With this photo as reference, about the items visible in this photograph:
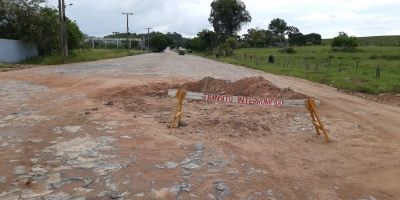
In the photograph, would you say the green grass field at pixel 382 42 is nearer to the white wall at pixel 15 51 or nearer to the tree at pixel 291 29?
the tree at pixel 291 29

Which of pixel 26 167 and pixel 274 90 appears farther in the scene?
pixel 274 90

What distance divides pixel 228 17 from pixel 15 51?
59.3 metres

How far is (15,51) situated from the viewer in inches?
1398

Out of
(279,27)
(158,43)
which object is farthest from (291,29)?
(158,43)

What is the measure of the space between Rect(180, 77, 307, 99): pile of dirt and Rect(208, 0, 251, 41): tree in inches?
2903

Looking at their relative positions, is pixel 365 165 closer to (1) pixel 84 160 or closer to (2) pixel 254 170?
(2) pixel 254 170

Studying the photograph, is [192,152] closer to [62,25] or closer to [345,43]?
[62,25]

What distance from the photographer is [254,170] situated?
6.61 m

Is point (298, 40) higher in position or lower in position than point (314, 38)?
lower

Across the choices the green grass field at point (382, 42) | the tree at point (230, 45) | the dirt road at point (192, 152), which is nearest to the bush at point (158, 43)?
the green grass field at point (382, 42)

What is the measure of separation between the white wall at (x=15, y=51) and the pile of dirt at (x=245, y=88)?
870 inches

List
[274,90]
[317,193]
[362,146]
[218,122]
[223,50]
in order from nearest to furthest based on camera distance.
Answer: [317,193] → [362,146] → [218,122] → [274,90] → [223,50]

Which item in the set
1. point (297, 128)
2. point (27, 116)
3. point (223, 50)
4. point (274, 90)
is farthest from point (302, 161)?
point (223, 50)

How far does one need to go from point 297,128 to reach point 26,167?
5.70 meters
